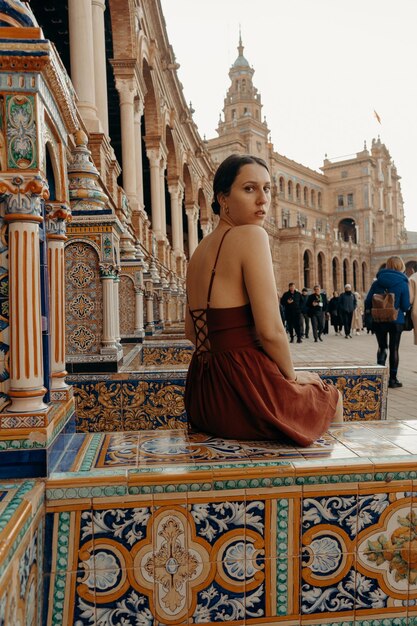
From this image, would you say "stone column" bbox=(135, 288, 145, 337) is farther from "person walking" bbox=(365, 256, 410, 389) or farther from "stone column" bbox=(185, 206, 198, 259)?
"stone column" bbox=(185, 206, 198, 259)

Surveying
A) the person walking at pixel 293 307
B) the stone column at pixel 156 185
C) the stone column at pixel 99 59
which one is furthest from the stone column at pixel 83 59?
the stone column at pixel 156 185

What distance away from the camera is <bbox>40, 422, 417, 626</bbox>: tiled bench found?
1769 millimetres

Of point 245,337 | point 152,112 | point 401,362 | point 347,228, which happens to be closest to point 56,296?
point 245,337

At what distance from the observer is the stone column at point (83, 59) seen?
7.98 meters

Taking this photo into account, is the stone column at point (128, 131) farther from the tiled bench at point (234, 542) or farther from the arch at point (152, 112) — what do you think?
the tiled bench at point (234, 542)

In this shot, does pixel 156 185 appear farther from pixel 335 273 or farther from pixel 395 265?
pixel 335 273

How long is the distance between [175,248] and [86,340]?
1735 cm

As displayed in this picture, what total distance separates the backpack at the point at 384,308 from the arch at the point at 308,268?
4280 centimetres

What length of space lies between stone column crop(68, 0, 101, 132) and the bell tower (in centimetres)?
4060

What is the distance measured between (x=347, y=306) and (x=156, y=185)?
22.9 ft

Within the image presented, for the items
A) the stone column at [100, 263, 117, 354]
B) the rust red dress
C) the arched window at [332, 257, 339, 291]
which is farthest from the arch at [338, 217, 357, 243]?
the rust red dress

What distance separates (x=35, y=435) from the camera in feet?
6.24

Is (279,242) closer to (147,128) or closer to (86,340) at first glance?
(147,128)

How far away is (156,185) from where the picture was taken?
16547 mm
